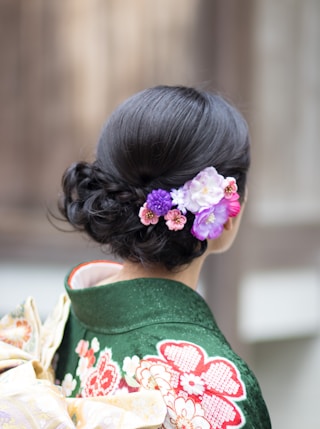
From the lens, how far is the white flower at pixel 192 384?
104cm

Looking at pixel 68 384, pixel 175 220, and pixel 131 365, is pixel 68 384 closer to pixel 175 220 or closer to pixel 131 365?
pixel 131 365

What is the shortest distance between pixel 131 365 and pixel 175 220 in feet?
0.73

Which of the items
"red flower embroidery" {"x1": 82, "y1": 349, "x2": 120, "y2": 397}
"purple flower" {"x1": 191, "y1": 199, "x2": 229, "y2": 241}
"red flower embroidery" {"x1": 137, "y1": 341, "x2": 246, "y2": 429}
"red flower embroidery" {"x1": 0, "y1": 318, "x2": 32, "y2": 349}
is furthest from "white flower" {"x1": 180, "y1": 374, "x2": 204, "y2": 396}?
"red flower embroidery" {"x1": 0, "y1": 318, "x2": 32, "y2": 349}

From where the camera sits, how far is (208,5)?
308 centimetres

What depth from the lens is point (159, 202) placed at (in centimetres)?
111

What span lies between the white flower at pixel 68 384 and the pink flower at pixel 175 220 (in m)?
0.30

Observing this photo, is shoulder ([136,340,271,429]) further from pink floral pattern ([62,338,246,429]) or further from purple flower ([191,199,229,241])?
purple flower ([191,199,229,241])

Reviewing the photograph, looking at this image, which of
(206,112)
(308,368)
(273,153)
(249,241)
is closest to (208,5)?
(273,153)

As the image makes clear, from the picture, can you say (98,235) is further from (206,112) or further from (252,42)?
(252,42)

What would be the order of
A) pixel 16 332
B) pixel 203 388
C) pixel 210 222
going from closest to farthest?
1. pixel 203 388
2. pixel 210 222
3. pixel 16 332

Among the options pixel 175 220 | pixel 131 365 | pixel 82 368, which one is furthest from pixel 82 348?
pixel 175 220

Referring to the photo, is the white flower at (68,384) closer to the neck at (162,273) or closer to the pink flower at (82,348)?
the pink flower at (82,348)

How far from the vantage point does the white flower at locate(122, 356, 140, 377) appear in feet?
3.52

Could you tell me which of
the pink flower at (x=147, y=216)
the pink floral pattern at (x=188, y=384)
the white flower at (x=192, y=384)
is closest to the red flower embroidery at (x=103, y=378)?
the pink floral pattern at (x=188, y=384)
